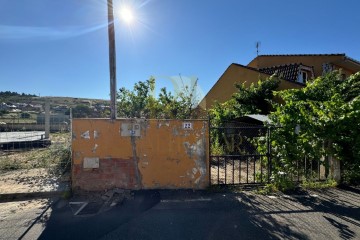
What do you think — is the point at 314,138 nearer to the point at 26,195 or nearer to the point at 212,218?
the point at 212,218

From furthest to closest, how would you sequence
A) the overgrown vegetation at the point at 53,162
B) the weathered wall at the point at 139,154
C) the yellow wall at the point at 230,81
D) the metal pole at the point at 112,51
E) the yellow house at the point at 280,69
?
the yellow wall at the point at 230,81, the yellow house at the point at 280,69, the overgrown vegetation at the point at 53,162, the metal pole at the point at 112,51, the weathered wall at the point at 139,154

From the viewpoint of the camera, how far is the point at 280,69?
703 inches

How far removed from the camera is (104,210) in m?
4.82

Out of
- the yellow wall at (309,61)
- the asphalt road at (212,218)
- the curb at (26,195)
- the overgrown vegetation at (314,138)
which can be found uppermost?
the yellow wall at (309,61)

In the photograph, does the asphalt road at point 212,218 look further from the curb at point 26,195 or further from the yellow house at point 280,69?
the yellow house at point 280,69

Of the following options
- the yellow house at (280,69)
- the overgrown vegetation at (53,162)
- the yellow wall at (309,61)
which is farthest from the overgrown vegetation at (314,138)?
the yellow wall at (309,61)

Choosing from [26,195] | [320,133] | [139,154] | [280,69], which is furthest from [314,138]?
[280,69]

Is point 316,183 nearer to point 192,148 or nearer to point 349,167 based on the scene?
point 349,167

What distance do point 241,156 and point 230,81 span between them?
14.2m

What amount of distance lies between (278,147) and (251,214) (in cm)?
234

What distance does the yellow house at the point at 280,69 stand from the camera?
1697cm

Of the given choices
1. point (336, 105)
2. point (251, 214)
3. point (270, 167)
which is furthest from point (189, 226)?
point (336, 105)

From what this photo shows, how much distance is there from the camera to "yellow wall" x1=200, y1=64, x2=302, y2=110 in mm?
17569

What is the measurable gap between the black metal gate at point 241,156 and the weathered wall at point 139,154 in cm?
53
